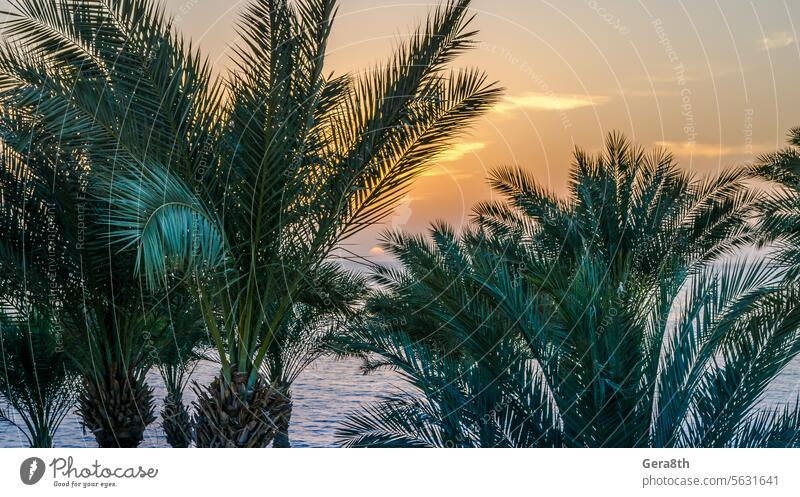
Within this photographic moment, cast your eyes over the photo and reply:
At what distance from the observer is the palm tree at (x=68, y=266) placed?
21.1ft

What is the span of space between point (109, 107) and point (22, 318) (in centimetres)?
303

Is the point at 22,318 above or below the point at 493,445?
above

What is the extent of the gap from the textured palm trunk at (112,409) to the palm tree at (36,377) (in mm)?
620

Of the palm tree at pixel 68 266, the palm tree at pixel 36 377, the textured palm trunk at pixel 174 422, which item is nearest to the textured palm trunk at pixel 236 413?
the palm tree at pixel 68 266

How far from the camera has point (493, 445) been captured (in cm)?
469

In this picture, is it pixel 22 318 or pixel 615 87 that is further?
pixel 615 87
